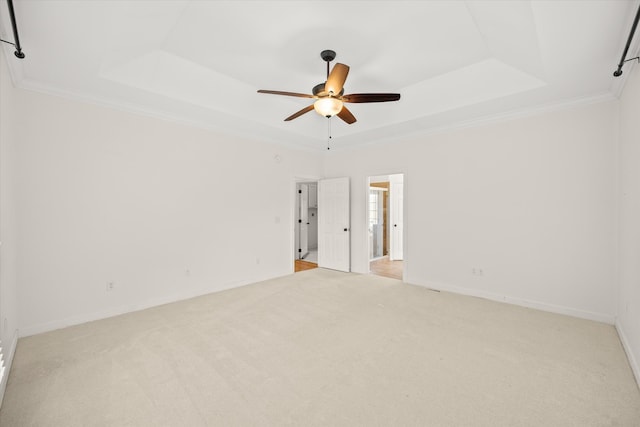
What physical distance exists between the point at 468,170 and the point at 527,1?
2.56m

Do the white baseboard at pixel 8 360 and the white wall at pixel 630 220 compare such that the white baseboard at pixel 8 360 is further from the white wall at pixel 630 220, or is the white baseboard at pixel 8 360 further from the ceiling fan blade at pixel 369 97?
the white wall at pixel 630 220

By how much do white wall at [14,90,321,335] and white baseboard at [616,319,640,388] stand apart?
4611 millimetres

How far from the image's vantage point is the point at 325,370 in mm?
2240


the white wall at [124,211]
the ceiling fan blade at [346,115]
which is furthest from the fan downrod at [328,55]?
the white wall at [124,211]

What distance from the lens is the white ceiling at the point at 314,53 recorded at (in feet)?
7.08

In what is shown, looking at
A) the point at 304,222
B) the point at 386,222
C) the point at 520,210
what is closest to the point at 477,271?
the point at 520,210

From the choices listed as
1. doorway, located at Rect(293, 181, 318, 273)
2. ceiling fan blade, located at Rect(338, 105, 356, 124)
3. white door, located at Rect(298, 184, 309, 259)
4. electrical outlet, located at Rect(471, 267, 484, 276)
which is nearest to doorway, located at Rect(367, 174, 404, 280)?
doorway, located at Rect(293, 181, 318, 273)

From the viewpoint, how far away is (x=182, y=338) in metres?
2.78

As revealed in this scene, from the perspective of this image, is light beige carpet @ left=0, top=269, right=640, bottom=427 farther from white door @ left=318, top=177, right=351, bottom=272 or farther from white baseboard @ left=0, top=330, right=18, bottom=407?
white door @ left=318, top=177, right=351, bottom=272

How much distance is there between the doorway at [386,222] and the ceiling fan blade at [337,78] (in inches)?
163

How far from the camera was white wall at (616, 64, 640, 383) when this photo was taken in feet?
7.55

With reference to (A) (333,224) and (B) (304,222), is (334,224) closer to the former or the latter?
(A) (333,224)

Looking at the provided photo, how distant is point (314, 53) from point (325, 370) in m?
3.22

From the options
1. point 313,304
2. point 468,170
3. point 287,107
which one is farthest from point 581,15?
point 313,304
